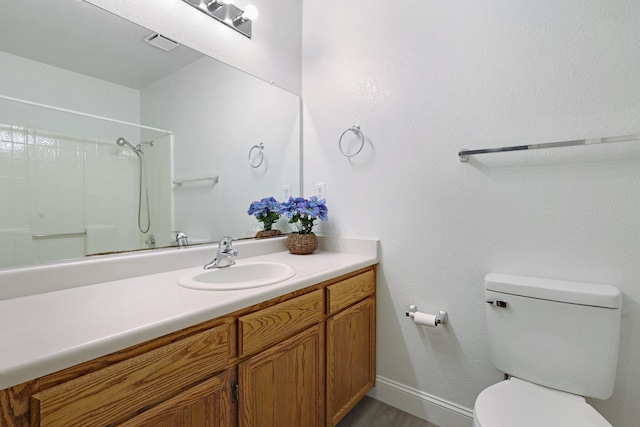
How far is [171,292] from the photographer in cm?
96

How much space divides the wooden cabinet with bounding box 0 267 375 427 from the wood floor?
0.41ft

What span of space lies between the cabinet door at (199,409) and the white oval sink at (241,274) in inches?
13.0

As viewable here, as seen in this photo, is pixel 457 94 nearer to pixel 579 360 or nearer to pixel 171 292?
pixel 579 360

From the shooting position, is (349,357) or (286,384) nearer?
(286,384)

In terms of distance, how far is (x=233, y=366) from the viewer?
91 cm

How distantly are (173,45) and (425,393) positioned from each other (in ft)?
6.80

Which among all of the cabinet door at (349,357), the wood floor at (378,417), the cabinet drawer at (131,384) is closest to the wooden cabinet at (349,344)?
the cabinet door at (349,357)

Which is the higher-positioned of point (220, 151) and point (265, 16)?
point (265, 16)

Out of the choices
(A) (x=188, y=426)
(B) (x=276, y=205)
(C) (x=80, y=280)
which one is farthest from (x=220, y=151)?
(A) (x=188, y=426)

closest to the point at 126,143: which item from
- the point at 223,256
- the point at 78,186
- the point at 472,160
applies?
the point at 78,186

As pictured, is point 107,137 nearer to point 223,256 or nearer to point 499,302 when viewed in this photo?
point 223,256

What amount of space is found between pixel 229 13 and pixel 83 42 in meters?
0.70

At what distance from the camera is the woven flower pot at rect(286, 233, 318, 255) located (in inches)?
66.3

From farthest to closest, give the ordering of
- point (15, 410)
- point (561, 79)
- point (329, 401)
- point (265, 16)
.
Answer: point (265, 16) < point (329, 401) < point (561, 79) < point (15, 410)
